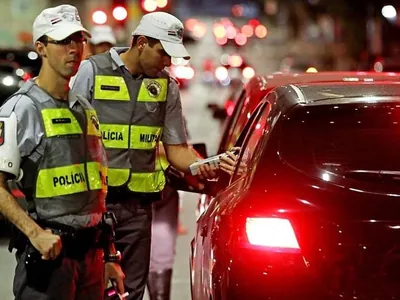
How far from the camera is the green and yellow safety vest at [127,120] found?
5.62m

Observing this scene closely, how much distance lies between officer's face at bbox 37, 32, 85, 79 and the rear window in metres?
0.95

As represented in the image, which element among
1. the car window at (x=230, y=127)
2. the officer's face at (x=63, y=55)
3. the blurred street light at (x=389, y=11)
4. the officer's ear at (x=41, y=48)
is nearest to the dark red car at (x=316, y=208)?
the officer's face at (x=63, y=55)

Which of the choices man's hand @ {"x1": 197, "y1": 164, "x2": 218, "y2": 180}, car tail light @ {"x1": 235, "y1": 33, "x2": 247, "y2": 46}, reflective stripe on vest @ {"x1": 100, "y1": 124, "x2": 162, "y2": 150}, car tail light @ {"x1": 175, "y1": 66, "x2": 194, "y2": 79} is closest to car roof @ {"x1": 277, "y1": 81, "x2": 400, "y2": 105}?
man's hand @ {"x1": 197, "y1": 164, "x2": 218, "y2": 180}

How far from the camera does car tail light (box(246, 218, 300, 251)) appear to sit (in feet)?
13.3

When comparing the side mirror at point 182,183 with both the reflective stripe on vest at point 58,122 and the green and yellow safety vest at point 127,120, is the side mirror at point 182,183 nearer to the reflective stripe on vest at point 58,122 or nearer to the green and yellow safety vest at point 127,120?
the green and yellow safety vest at point 127,120

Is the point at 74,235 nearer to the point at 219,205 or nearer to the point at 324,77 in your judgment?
the point at 219,205

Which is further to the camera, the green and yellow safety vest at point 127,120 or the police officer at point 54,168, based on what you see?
the green and yellow safety vest at point 127,120

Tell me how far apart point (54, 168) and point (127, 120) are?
1296mm

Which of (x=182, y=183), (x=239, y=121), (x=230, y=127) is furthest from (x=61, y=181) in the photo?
(x=230, y=127)

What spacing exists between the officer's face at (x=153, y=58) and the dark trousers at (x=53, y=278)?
144cm

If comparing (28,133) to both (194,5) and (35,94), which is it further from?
(194,5)

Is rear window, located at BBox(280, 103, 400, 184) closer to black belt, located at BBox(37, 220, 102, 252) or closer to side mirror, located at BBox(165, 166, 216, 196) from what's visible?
black belt, located at BBox(37, 220, 102, 252)

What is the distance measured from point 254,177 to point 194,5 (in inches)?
5001

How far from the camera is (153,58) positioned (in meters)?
5.64
